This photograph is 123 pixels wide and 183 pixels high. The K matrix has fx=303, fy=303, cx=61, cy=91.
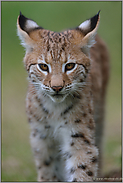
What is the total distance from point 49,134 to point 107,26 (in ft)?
29.9

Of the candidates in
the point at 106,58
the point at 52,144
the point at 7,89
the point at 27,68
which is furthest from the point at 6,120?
the point at 27,68

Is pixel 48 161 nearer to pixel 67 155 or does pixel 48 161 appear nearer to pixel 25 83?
pixel 67 155

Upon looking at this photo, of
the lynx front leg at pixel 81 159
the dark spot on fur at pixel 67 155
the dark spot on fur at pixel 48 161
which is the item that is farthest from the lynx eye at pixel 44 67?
the dark spot on fur at pixel 48 161

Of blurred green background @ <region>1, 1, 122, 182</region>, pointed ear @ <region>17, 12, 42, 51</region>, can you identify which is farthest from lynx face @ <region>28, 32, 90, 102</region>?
blurred green background @ <region>1, 1, 122, 182</region>

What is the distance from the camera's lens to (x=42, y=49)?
473 cm

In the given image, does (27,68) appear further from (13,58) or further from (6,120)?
(13,58)

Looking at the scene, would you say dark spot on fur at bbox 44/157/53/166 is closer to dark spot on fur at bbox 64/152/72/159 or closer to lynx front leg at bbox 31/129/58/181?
lynx front leg at bbox 31/129/58/181

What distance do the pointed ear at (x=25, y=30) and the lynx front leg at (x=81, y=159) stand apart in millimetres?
1685

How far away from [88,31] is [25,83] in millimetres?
8945

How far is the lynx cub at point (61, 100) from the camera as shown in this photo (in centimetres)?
457

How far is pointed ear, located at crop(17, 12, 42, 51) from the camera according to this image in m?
4.79

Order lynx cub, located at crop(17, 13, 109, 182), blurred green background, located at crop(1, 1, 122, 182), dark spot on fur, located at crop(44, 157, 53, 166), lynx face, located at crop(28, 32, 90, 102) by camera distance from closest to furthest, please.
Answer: lynx face, located at crop(28, 32, 90, 102) < lynx cub, located at crop(17, 13, 109, 182) < dark spot on fur, located at crop(44, 157, 53, 166) < blurred green background, located at crop(1, 1, 122, 182)

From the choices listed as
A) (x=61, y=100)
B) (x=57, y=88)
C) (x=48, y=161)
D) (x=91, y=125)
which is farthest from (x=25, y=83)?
(x=57, y=88)

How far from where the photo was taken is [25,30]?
4906 mm
